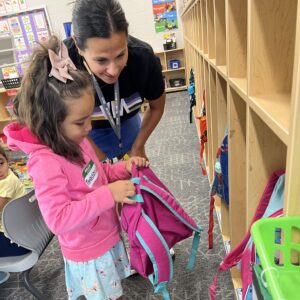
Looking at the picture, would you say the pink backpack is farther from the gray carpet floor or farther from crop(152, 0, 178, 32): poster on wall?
crop(152, 0, 178, 32): poster on wall

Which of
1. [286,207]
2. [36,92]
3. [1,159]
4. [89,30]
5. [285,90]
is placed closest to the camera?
[286,207]

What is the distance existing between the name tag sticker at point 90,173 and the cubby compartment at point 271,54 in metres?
0.57

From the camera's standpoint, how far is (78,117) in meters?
0.91

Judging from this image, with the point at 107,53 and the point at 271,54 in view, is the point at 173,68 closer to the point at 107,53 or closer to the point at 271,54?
the point at 107,53

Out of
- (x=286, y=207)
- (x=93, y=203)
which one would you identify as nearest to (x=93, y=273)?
(x=93, y=203)

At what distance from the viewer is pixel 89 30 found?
1.00 meters

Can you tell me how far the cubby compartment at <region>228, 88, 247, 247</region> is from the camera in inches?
41.1

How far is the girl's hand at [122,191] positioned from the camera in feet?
3.12

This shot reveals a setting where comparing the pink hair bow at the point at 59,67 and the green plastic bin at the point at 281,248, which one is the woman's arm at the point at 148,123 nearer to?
the pink hair bow at the point at 59,67

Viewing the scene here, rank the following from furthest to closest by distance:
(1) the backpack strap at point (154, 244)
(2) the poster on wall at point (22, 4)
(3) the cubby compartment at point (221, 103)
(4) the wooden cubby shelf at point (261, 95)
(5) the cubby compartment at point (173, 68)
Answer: (5) the cubby compartment at point (173, 68) → (2) the poster on wall at point (22, 4) → (3) the cubby compartment at point (221, 103) → (1) the backpack strap at point (154, 244) → (4) the wooden cubby shelf at point (261, 95)

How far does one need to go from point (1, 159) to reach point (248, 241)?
4.12 feet

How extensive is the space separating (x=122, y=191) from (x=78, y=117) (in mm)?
268

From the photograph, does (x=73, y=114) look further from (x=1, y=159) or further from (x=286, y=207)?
(x=1, y=159)

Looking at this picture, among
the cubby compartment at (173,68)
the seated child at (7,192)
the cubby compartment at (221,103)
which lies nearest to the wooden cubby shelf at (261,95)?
the cubby compartment at (221,103)
